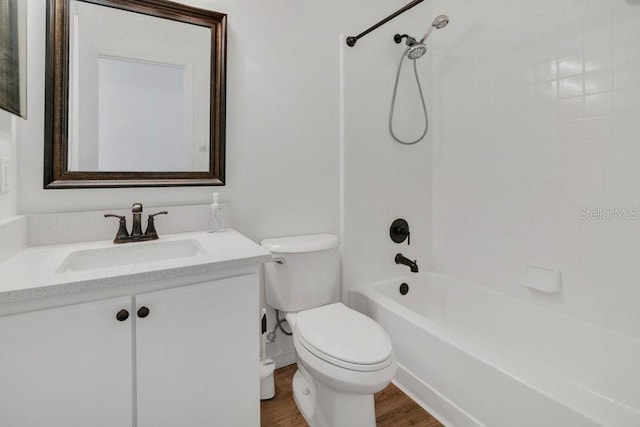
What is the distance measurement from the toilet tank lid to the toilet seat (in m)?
0.30

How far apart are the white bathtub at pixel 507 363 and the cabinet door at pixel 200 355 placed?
2.65 feet

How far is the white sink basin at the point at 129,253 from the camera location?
1.17 m

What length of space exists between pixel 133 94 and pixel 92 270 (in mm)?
845

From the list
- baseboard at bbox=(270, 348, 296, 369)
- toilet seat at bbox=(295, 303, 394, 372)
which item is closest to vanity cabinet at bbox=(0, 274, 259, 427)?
toilet seat at bbox=(295, 303, 394, 372)

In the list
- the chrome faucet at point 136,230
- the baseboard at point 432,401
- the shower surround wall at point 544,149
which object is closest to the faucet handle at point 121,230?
the chrome faucet at point 136,230

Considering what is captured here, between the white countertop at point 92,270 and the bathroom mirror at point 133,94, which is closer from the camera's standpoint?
the white countertop at point 92,270

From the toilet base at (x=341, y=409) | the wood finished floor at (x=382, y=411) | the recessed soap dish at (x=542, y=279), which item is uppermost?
the recessed soap dish at (x=542, y=279)

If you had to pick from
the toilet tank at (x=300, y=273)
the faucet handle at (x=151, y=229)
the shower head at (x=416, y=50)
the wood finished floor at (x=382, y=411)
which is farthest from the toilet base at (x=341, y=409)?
the shower head at (x=416, y=50)

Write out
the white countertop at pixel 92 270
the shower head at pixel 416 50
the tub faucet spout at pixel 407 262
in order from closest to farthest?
1. the white countertop at pixel 92 270
2. the shower head at pixel 416 50
3. the tub faucet spout at pixel 407 262

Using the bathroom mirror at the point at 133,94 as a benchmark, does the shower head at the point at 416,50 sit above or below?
above

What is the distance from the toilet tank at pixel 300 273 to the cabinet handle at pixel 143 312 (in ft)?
2.23

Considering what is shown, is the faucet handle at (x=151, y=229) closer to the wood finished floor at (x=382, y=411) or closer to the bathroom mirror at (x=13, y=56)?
the bathroom mirror at (x=13, y=56)

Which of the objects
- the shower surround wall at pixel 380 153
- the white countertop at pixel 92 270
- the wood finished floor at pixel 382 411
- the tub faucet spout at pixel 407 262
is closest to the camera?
the white countertop at pixel 92 270

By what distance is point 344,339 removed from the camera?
1252 millimetres
